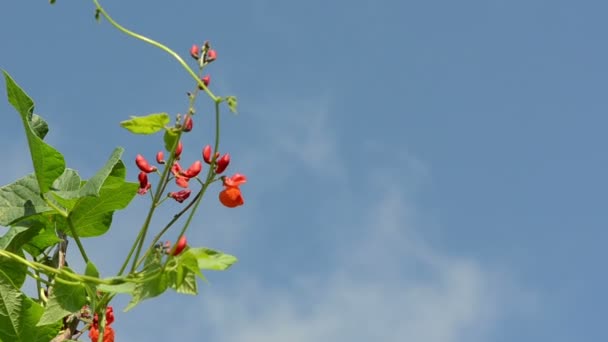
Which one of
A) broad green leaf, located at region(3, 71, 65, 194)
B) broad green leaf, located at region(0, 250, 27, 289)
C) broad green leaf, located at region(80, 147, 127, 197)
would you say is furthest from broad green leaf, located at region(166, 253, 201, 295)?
broad green leaf, located at region(0, 250, 27, 289)

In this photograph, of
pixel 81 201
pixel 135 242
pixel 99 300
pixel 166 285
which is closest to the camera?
pixel 166 285

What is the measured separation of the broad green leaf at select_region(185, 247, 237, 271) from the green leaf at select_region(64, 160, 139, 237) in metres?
0.76

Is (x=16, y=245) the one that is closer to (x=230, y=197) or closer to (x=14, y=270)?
(x=14, y=270)

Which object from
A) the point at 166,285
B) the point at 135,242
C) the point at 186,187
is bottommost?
the point at 166,285

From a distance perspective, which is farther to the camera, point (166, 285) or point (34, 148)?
point (34, 148)

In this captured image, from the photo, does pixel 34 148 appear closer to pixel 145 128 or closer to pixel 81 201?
pixel 81 201

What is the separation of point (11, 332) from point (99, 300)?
Answer: 1.16 feet

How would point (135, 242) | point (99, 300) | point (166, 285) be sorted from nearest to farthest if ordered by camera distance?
1. point (166, 285)
2. point (135, 242)
3. point (99, 300)

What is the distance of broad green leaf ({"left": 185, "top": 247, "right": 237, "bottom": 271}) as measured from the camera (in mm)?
2834

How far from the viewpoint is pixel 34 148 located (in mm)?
3295

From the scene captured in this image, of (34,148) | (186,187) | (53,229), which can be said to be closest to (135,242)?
(186,187)

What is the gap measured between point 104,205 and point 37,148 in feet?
1.34

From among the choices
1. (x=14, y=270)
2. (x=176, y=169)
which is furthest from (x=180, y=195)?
(x=14, y=270)

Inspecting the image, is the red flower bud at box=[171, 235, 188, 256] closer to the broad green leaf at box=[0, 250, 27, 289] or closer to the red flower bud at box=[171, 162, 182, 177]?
the red flower bud at box=[171, 162, 182, 177]
